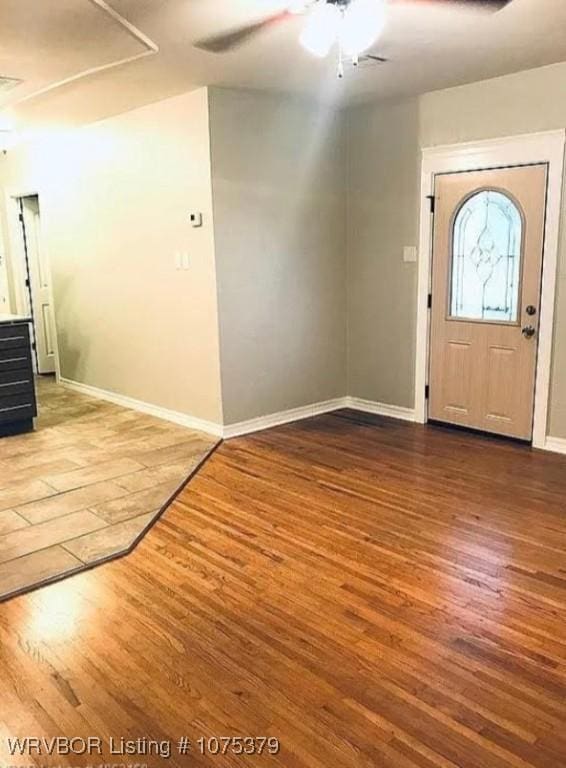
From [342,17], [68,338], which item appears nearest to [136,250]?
[68,338]

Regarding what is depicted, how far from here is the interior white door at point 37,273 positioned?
7.27 m

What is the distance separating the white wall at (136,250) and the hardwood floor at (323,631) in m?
1.55

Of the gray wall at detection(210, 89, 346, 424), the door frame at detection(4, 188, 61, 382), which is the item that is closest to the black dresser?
the gray wall at detection(210, 89, 346, 424)

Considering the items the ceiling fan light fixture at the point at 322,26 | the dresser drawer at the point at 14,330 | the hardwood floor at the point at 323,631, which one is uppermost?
the ceiling fan light fixture at the point at 322,26

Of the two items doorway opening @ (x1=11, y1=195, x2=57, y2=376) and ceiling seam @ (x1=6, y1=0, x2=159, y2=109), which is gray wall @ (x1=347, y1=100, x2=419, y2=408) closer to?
ceiling seam @ (x1=6, y1=0, x2=159, y2=109)

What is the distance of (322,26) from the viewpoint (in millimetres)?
2852

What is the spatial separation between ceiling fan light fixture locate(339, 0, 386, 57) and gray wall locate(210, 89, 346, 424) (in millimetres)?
1803

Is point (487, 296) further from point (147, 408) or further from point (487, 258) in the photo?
point (147, 408)

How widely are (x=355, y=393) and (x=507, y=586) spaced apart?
3.18m

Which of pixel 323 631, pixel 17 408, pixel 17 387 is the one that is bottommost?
pixel 323 631

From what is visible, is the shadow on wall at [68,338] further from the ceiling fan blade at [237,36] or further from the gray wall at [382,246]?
the ceiling fan blade at [237,36]

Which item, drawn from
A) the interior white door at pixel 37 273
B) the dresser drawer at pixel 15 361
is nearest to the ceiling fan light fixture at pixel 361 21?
the dresser drawer at pixel 15 361

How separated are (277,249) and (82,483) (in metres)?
2.29

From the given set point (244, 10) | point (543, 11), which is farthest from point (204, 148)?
point (543, 11)
